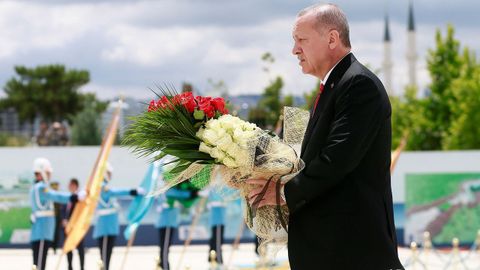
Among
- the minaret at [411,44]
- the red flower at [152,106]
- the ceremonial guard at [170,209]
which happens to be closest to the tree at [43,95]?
the minaret at [411,44]

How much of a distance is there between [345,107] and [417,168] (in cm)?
1351

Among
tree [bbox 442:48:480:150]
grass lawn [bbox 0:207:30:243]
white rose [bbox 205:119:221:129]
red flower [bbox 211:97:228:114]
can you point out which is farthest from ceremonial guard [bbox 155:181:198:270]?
tree [bbox 442:48:480:150]

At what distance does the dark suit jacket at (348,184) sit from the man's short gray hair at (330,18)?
141mm

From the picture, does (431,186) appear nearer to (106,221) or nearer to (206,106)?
(106,221)

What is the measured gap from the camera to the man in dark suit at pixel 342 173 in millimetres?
3199

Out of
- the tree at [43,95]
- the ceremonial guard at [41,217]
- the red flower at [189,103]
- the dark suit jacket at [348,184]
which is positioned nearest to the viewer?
the dark suit jacket at [348,184]

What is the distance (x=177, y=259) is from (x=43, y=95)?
38788mm

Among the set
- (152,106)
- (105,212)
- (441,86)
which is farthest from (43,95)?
(152,106)

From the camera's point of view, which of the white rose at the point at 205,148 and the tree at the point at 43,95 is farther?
the tree at the point at 43,95

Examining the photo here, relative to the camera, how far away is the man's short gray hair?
3.32m

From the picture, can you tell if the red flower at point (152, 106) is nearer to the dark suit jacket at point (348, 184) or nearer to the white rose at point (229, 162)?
the white rose at point (229, 162)

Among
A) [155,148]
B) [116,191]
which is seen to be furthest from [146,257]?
[155,148]

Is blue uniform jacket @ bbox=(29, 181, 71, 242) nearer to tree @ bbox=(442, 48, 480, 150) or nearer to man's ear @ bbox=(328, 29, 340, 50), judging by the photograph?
man's ear @ bbox=(328, 29, 340, 50)

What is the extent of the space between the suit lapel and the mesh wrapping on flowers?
0.10m
